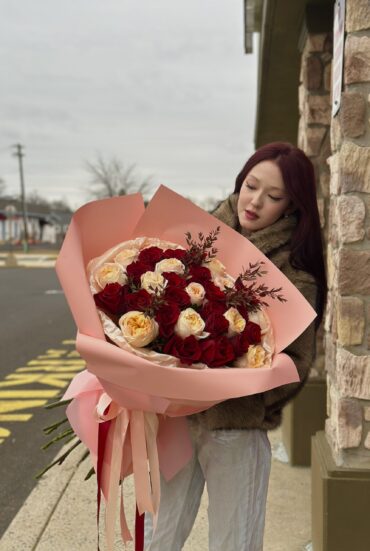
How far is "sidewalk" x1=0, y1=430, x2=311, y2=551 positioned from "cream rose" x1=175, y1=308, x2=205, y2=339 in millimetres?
1812

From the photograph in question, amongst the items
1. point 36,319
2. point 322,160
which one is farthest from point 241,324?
point 36,319

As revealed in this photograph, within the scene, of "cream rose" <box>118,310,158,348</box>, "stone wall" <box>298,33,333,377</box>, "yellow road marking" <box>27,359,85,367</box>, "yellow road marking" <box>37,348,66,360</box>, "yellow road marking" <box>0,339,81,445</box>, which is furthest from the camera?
"yellow road marking" <box>37,348,66,360</box>

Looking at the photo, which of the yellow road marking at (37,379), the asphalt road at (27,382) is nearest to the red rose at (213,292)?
the asphalt road at (27,382)

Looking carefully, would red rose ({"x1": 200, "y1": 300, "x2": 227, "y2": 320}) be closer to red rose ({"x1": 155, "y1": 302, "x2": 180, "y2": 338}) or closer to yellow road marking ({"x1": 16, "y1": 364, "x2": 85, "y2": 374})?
red rose ({"x1": 155, "y1": 302, "x2": 180, "y2": 338})

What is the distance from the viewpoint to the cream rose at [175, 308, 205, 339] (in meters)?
1.58

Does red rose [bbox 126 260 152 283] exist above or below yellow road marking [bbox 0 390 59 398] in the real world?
above

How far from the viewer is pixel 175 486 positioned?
2.02 meters

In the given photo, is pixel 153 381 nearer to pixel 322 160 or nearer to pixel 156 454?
pixel 156 454

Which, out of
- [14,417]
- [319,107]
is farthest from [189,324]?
[14,417]

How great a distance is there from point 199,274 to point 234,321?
18 centimetres

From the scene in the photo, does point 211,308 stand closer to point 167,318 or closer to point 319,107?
point 167,318

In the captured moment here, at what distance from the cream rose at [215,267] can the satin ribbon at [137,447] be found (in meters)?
0.48

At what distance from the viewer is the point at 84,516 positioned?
324 cm

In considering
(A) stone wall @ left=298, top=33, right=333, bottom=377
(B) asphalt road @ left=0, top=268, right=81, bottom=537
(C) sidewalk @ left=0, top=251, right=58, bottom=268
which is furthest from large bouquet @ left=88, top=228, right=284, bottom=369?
(C) sidewalk @ left=0, top=251, right=58, bottom=268
